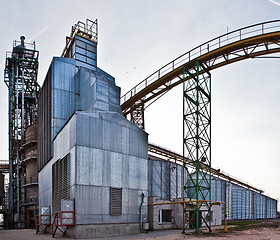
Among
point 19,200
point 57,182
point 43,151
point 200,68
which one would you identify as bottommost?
point 19,200

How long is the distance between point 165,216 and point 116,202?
342 inches

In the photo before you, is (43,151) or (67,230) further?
(43,151)

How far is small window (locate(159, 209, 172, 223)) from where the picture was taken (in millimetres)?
30900

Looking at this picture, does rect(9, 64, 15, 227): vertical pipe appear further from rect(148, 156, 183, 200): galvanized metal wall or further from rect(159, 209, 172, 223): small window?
rect(159, 209, 172, 223): small window

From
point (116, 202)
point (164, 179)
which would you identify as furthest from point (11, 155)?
point (116, 202)

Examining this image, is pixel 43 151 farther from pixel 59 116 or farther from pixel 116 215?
pixel 116 215

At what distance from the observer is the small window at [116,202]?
24500mm

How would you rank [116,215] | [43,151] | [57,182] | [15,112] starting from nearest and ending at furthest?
[116,215]
[57,182]
[43,151]
[15,112]

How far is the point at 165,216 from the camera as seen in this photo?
104ft

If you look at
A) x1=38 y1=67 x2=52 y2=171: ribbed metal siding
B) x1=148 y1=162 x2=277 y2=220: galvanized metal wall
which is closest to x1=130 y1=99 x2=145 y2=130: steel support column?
x1=148 y1=162 x2=277 y2=220: galvanized metal wall

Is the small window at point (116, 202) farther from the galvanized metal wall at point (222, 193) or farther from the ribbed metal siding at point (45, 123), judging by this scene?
the galvanized metal wall at point (222, 193)

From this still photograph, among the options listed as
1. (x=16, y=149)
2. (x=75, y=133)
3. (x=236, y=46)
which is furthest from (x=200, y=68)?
(x=16, y=149)

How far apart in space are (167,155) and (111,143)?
26.3 meters

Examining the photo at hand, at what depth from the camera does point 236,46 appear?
28.0 m
